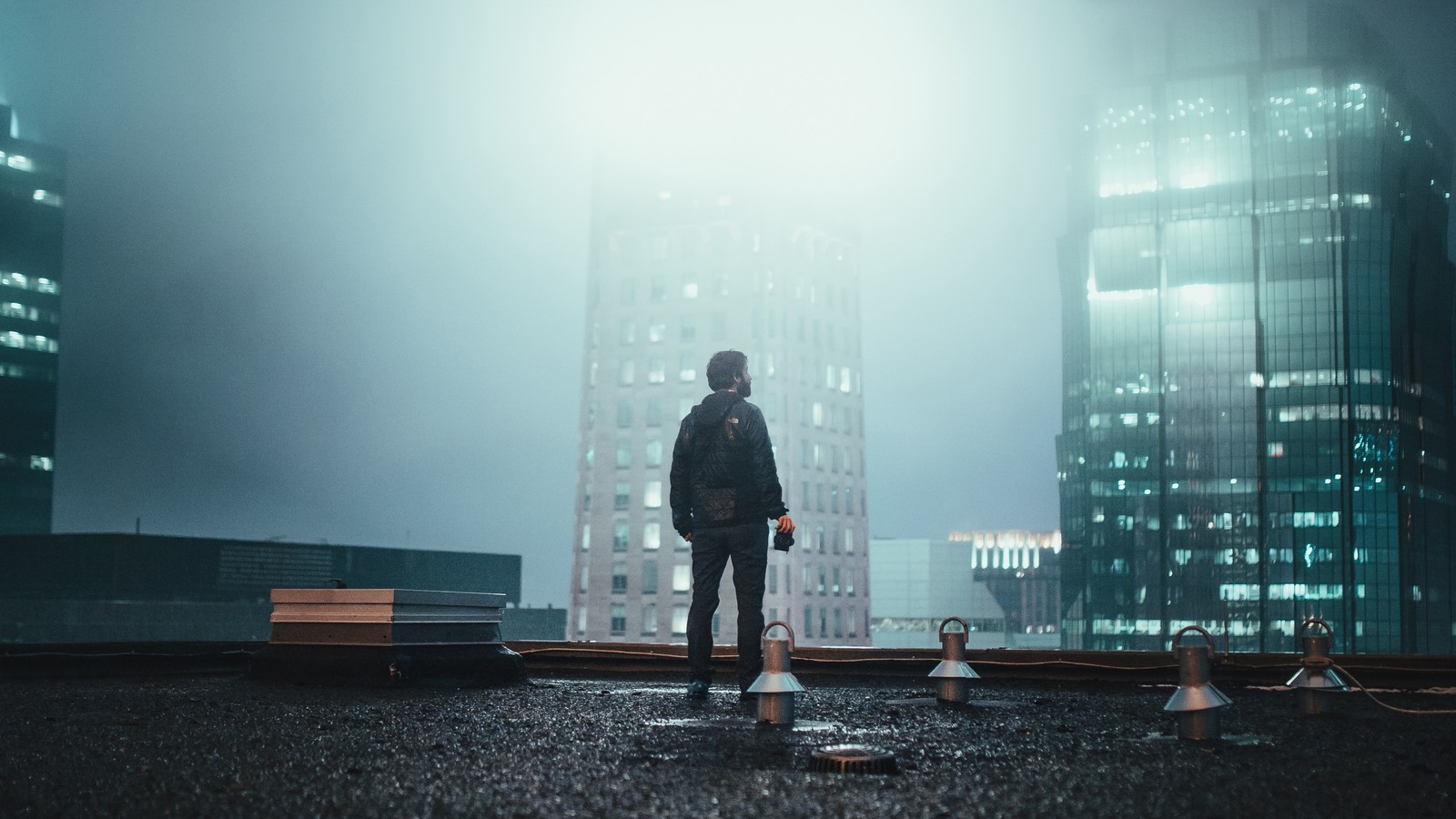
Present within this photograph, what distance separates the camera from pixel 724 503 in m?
6.46

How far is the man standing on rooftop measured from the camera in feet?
20.6

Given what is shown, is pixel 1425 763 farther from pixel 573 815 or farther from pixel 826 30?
pixel 826 30

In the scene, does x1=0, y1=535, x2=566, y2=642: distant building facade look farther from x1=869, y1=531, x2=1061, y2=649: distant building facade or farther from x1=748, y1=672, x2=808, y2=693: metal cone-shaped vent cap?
x1=748, y1=672, x2=808, y2=693: metal cone-shaped vent cap

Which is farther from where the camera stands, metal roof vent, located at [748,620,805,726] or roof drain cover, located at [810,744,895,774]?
metal roof vent, located at [748,620,805,726]

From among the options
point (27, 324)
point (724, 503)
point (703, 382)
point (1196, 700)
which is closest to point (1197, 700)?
point (1196, 700)

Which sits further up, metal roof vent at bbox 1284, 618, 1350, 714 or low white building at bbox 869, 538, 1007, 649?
metal roof vent at bbox 1284, 618, 1350, 714

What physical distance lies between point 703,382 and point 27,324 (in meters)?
69.3

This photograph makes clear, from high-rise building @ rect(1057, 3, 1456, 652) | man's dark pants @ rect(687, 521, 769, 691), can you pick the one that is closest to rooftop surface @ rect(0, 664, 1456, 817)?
man's dark pants @ rect(687, 521, 769, 691)

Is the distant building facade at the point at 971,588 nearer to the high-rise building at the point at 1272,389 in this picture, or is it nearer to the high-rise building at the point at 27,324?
the high-rise building at the point at 1272,389

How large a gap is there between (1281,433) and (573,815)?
129114 mm

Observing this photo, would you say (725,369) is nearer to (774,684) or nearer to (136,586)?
(774,684)

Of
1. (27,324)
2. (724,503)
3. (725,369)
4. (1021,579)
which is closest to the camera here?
(724,503)

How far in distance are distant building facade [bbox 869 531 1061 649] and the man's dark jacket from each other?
137199mm

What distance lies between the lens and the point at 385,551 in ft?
392
